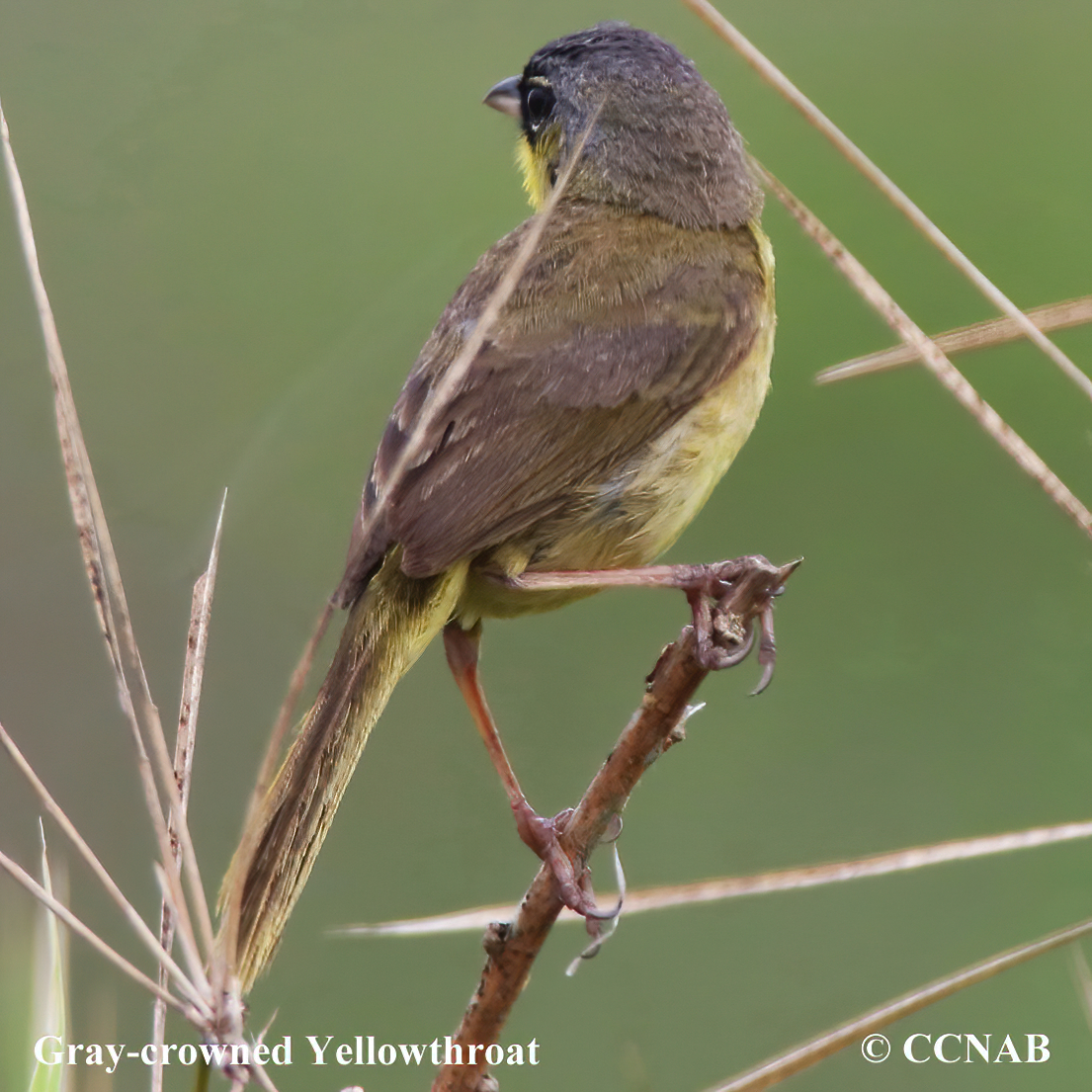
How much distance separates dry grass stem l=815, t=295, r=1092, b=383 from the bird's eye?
2.33 metres

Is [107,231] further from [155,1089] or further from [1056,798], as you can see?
[155,1089]

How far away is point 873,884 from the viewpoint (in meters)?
4.88

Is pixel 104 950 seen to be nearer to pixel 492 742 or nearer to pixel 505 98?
pixel 492 742

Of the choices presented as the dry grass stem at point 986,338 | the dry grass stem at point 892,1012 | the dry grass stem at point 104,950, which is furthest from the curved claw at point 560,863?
the dry grass stem at point 986,338

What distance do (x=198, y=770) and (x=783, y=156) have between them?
11.6ft

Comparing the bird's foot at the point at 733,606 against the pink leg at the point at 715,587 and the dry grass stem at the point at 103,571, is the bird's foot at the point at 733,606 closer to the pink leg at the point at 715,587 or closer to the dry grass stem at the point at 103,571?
the pink leg at the point at 715,587

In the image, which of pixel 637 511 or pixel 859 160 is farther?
pixel 637 511

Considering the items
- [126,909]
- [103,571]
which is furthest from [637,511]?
[126,909]

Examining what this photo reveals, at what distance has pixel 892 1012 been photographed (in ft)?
4.93

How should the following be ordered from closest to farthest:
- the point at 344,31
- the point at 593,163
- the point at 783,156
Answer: the point at 593,163
the point at 783,156
the point at 344,31

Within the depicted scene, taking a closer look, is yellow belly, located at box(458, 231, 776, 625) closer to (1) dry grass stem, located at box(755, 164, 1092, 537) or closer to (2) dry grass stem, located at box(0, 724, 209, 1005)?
(1) dry grass stem, located at box(755, 164, 1092, 537)

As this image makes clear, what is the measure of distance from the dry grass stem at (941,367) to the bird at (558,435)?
1.19 meters

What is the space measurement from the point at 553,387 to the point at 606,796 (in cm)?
101

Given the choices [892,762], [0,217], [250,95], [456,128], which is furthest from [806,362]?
[0,217]
